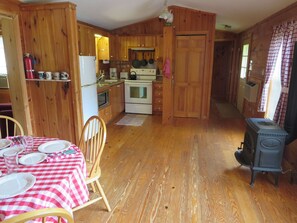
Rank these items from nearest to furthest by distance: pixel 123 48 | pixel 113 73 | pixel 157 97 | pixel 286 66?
pixel 286 66 → pixel 157 97 → pixel 123 48 → pixel 113 73

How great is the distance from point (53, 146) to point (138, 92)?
373 cm

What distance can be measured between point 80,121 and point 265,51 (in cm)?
349

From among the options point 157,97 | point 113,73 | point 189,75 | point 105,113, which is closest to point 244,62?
point 189,75

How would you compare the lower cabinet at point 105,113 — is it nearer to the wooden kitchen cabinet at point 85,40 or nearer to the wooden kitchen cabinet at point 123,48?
the wooden kitchen cabinet at point 85,40

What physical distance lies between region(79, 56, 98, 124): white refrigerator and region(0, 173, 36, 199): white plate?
6.65 feet

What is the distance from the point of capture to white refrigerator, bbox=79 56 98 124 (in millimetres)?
3201

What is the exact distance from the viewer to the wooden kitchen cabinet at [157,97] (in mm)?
5152

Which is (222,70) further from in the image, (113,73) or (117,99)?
(117,99)

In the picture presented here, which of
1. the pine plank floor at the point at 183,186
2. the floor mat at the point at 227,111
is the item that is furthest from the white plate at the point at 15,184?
the floor mat at the point at 227,111

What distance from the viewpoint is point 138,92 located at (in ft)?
17.5

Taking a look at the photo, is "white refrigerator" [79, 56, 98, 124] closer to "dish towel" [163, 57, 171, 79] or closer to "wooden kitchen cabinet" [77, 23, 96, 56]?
"wooden kitchen cabinet" [77, 23, 96, 56]

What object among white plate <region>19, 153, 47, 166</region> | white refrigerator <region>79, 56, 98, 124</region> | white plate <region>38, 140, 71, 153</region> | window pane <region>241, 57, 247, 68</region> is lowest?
white plate <region>19, 153, 47, 166</region>

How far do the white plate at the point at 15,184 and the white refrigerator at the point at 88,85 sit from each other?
2.03 metres

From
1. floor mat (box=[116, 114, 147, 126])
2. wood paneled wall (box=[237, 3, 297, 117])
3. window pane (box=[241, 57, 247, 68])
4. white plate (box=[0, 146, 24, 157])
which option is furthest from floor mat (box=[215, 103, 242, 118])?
white plate (box=[0, 146, 24, 157])
